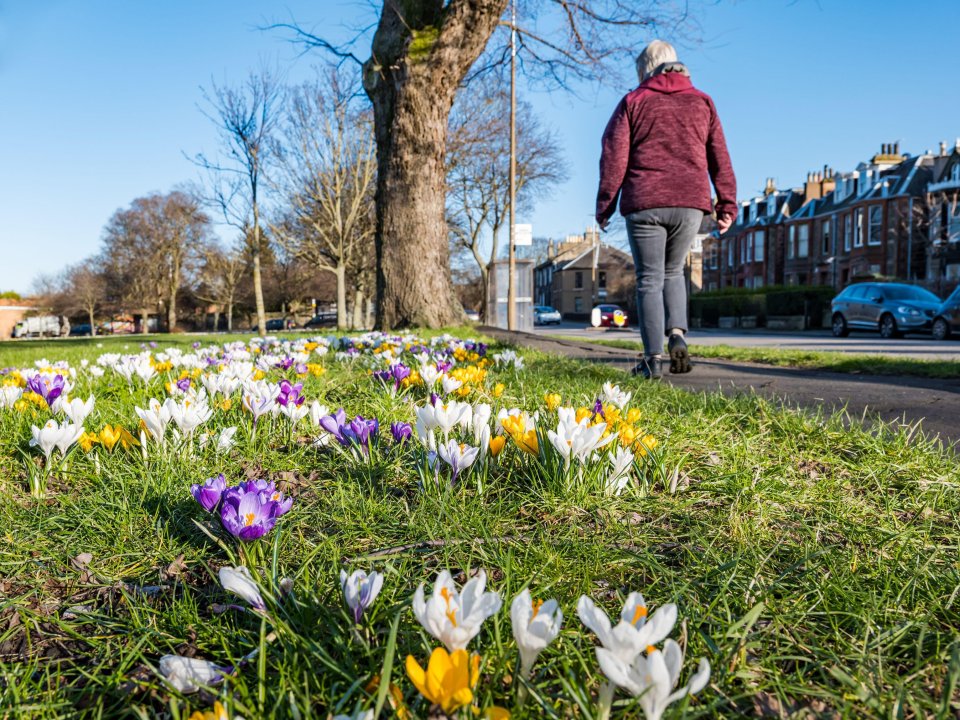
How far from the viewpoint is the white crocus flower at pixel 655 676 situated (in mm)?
731

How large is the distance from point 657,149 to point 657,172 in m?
0.15

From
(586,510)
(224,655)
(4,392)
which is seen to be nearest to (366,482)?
(586,510)

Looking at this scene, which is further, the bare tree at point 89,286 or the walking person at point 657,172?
the bare tree at point 89,286

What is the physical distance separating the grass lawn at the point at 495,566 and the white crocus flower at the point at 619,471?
0.03 metres

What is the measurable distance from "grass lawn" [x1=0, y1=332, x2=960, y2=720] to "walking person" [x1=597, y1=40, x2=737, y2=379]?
2.11m

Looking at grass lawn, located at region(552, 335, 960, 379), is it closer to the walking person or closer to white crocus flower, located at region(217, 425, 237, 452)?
the walking person

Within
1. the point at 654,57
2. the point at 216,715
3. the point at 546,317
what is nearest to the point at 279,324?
the point at 546,317

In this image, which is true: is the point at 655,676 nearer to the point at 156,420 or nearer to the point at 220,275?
the point at 156,420

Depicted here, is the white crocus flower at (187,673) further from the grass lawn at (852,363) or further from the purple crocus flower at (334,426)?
the grass lawn at (852,363)

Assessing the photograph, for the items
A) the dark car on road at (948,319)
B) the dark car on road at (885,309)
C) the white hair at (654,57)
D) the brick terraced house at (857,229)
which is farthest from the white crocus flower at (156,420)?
the brick terraced house at (857,229)

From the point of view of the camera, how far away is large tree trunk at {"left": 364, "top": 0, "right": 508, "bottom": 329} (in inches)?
364

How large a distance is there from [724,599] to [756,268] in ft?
186

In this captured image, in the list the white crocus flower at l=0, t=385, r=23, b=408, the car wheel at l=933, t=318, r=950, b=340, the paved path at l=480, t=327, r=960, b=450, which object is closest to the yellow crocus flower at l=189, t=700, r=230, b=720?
the white crocus flower at l=0, t=385, r=23, b=408

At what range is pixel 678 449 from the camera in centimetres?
209
